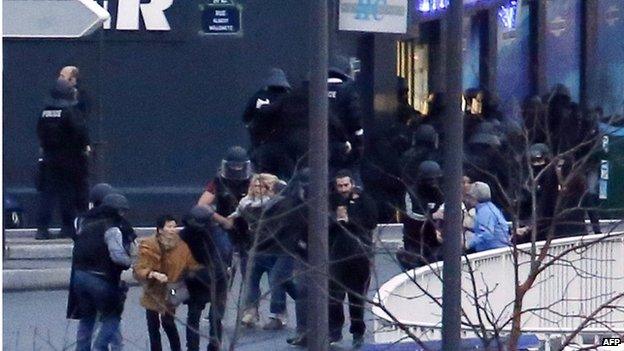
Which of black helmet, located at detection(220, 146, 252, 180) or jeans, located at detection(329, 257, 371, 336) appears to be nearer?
jeans, located at detection(329, 257, 371, 336)

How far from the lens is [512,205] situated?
7.16m

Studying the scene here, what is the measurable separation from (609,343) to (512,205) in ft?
7.61

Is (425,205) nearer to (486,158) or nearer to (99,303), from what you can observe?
(99,303)

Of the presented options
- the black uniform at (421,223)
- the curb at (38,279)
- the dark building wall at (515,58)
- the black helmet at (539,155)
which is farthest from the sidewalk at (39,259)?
the dark building wall at (515,58)

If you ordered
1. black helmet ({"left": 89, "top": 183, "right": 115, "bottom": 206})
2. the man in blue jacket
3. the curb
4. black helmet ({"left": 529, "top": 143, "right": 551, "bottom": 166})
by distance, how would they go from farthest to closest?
black helmet ({"left": 529, "top": 143, "right": 551, "bottom": 166}), the curb, the man in blue jacket, black helmet ({"left": 89, "top": 183, "right": 115, "bottom": 206})

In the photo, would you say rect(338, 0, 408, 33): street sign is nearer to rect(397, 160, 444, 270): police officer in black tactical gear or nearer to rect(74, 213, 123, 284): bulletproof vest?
rect(74, 213, 123, 284): bulletproof vest

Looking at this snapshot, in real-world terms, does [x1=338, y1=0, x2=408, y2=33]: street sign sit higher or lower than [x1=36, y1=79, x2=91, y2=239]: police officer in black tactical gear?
higher

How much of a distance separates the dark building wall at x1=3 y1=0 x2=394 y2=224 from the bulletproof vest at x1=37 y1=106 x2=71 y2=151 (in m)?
1.54

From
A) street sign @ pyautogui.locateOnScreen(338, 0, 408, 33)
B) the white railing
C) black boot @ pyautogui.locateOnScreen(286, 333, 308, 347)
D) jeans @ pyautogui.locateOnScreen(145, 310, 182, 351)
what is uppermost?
street sign @ pyautogui.locateOnScreen(338, 0, 408, 33)

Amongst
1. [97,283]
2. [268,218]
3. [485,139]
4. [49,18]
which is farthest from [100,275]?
[49,18]

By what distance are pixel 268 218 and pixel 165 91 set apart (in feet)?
22.7

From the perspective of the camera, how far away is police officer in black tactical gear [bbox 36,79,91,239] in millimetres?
15734

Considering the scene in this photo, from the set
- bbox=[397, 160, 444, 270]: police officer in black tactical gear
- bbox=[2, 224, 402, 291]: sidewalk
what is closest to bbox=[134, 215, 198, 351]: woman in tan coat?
bbox=[397, 160, 444, 270]: police officer in black tactical gear

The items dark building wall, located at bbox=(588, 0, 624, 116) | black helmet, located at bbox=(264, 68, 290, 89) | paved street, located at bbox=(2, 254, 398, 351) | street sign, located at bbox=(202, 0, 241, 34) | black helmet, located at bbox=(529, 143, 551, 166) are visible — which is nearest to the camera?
paved street, located at bbox=(2, 254, 398, 351)
